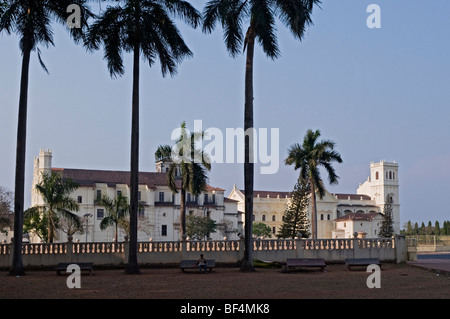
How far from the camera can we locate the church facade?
123 metres

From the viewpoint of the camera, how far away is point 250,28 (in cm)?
2795

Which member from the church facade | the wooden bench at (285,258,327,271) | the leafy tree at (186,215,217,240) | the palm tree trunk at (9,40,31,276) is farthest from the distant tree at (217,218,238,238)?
the palm tree trunk at (9,40,31,276)

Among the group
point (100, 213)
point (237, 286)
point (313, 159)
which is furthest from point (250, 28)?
point (100, 213)

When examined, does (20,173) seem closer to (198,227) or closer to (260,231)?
(198,227)

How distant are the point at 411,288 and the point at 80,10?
17.3 meters

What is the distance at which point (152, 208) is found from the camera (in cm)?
10175

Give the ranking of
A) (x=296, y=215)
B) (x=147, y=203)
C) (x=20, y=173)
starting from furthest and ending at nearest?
1. (x=147, y=203)
2. (x=296, y=215)
3. (x=20, y=173)

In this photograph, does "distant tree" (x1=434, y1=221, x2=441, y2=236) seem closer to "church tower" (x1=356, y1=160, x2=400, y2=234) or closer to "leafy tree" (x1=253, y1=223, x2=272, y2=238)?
"church tower" (x1=356, y1=160, x2=400, y2=234)

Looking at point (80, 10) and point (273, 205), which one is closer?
point (80, 10)

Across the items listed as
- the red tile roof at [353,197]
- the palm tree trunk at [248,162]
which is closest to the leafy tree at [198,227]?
the red tile roof at [353,197]

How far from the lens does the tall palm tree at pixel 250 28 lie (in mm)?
26594

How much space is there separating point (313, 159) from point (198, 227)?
44.5m
